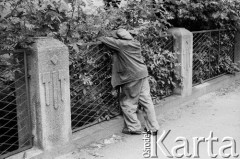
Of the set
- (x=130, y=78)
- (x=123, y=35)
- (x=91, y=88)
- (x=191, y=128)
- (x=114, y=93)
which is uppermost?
(x=123, y=35)

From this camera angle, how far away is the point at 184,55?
302 inches

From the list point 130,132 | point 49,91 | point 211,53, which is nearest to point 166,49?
point 130,132

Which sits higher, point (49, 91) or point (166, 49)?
point (166, 49)

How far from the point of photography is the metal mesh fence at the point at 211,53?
880cm

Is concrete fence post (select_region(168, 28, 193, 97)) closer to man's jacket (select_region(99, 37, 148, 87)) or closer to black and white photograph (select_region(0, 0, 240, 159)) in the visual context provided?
black and white photograph (select_region(0, 0, 240, 159))

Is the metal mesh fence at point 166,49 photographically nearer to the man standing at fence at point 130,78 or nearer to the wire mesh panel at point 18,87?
the man standing at fence at point 130,78

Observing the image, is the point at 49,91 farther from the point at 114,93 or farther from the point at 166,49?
the point at 166,49

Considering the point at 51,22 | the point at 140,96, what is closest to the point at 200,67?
→ the point at 140,96

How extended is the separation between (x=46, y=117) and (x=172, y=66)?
11.4ft

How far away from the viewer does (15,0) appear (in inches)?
181

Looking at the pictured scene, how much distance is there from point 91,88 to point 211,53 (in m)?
4.72

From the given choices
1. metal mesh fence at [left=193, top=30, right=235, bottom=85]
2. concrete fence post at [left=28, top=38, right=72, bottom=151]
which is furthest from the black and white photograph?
metal mesh fence at [left=193, top=30, right=235, bottom=85]

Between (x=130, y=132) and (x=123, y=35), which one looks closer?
(x=123, y=35)

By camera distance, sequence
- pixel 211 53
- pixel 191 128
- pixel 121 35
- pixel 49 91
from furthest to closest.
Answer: pixel 211 53, pixel 191 128, pixel 121 35, pixel 49 91
